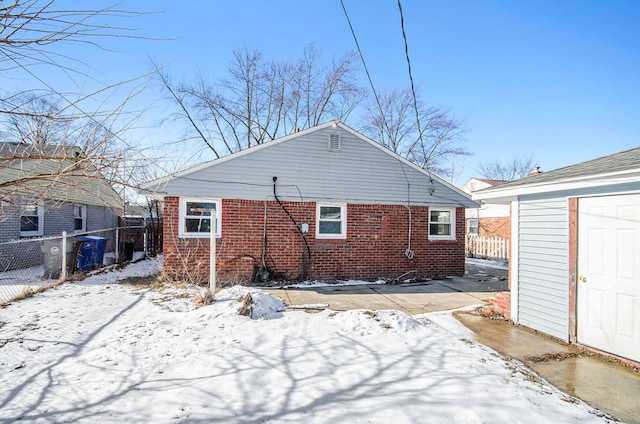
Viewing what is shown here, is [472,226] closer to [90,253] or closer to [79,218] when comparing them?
[90,253]

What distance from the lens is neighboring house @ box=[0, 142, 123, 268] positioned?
2014 millimetres

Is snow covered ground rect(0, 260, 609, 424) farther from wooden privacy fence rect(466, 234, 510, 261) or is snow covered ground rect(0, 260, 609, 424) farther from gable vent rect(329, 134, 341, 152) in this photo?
wooden privacy fence rect(466, 234, 510, 261)

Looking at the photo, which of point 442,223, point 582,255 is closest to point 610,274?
point 582,255

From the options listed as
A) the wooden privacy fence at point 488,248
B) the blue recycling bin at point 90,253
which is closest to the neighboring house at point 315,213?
the blue recycling bin at point 90,253

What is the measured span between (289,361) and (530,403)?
2627mm

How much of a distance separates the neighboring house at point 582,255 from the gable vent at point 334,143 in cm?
527

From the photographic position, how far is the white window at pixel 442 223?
11.3m

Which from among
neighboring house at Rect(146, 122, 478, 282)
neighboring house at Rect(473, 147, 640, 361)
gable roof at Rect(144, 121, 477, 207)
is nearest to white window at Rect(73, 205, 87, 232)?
neighboring house at Rect(146, 122, 478, 282)

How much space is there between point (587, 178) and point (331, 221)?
22.0ft

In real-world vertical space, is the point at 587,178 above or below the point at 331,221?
above

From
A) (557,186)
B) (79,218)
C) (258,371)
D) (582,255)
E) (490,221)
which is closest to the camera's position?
(258,371)

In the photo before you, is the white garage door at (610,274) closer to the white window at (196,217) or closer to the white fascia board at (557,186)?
the white fascia board at (557,186)

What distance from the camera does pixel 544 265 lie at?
5.64m

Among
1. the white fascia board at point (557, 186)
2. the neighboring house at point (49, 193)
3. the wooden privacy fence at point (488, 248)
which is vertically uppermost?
the white fascia board at point (557, 186)
